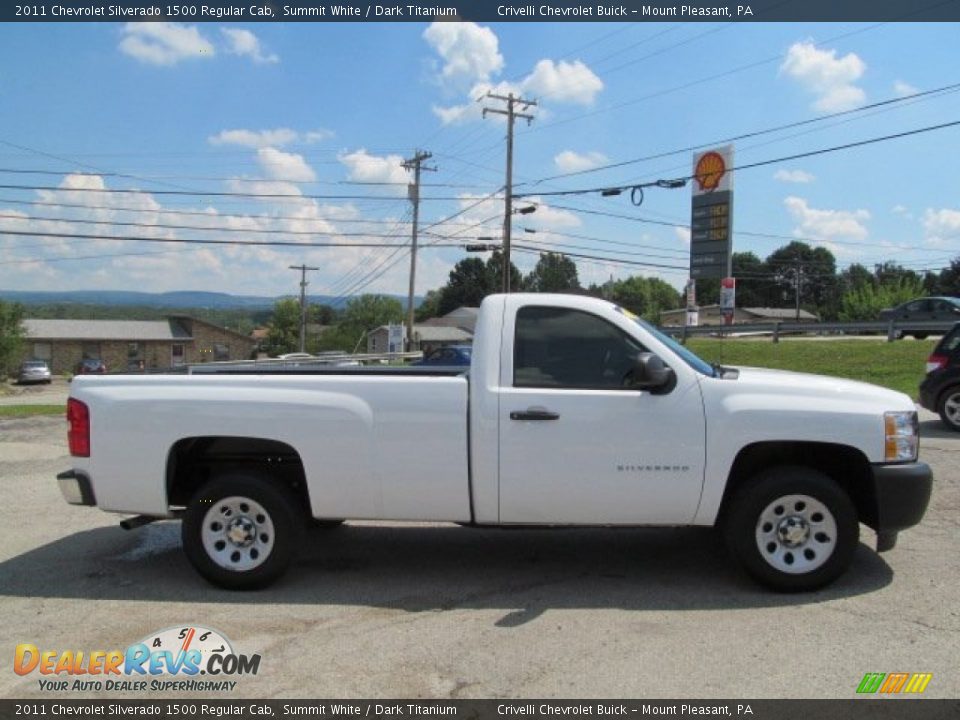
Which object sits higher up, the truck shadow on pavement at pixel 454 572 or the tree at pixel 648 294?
the tree at pixel 648 294

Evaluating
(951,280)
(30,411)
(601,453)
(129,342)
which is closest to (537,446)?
(601,453)

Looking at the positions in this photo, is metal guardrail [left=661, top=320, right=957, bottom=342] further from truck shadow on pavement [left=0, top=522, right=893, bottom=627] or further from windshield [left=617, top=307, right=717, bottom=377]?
windshield [left=617, top=307, right=717, bottom=377]

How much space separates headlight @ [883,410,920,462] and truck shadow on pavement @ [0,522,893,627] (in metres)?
0.85

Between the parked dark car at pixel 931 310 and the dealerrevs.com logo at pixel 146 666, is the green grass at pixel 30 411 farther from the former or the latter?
the parked dark car at pixel 931 310

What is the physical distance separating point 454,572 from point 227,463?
5.52 feet

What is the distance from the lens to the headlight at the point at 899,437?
4.77m

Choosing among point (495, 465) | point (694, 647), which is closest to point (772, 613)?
point (694, 647)

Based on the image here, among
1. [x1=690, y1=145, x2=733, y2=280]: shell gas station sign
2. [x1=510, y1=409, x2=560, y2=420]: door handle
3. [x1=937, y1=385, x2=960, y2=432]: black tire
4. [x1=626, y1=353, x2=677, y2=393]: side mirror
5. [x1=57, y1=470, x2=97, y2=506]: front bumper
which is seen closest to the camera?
[x1=626, y1=353, x2=677, y2=393]: side mirror

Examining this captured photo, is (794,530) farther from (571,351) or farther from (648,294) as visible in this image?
(648,294)

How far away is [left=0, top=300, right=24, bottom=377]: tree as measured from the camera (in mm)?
56594

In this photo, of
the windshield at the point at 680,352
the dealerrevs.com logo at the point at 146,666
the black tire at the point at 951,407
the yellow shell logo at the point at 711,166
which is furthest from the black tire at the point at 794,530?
the yellow shell logo at the point at 711,166
